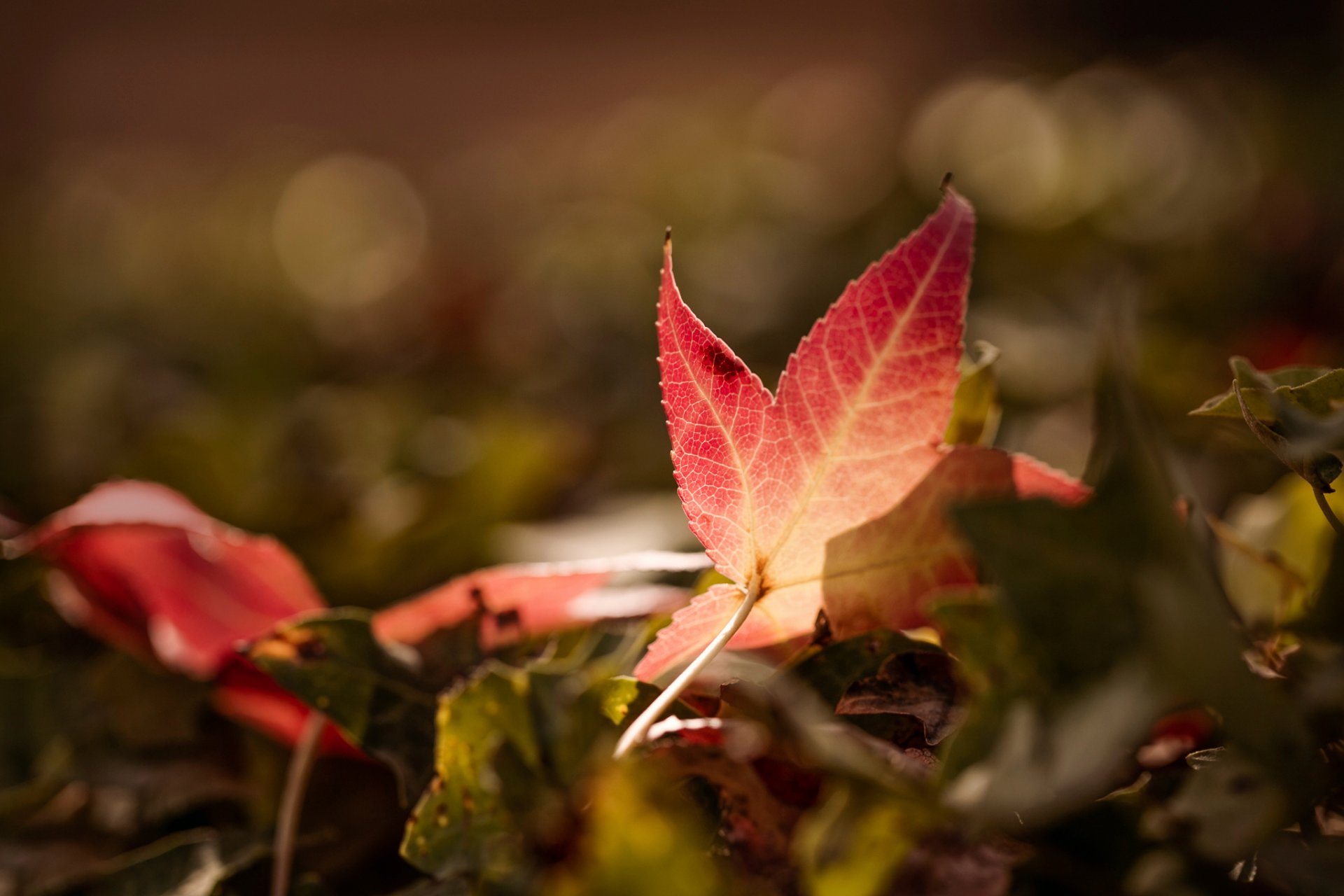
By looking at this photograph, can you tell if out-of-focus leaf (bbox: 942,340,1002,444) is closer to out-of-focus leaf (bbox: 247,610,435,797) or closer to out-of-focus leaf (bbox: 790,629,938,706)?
out-of-focus leaf (bbox: 790,629,938,706)

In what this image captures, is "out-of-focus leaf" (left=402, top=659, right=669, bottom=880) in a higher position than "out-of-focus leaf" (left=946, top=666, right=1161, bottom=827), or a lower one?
lower

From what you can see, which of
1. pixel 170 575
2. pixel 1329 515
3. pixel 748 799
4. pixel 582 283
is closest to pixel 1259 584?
pixel 1329 515

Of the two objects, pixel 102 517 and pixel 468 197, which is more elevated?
pixel 102 517

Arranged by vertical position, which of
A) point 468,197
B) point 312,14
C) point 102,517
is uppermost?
point 312,14

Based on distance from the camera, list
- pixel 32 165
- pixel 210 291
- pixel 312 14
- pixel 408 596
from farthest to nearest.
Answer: pixel 312 14 → pixel 32 165 → pixel 210 291 → pixel 408 596

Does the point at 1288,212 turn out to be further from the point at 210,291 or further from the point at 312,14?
the point at 312,14

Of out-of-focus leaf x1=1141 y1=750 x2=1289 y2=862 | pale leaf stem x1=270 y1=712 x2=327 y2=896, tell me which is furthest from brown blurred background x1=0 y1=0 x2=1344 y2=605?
pale leaf stem x1=270 y1=712 x2=327 y2=896

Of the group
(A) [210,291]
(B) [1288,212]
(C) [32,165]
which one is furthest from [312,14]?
(B) [1288,212]

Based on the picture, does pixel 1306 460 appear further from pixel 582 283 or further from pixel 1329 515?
pixel 582 283
